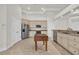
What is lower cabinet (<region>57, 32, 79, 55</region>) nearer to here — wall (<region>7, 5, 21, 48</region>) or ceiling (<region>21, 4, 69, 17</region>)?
ceiling (<region>21, 4, 69, 17</region>)

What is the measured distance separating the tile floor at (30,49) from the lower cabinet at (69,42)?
14 centimetres

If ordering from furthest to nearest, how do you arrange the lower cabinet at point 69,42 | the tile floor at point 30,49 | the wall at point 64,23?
the wall at point 64,23 < the lower cabinet at point 69,42 < the tile floor at point 30,49

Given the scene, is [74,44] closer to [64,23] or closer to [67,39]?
[67,39]

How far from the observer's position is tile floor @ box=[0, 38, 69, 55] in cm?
248

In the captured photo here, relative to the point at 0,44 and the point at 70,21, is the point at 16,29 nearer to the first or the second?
the point at 0,44

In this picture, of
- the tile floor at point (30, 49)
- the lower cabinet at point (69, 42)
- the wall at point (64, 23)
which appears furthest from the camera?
the wall at point (64, 23)

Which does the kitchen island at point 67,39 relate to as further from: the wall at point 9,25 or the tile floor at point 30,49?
the wall at point 9,25

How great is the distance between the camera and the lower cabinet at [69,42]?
2635 mm

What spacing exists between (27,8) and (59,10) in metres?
0.69

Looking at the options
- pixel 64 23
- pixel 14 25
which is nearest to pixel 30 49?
pixel 14 25

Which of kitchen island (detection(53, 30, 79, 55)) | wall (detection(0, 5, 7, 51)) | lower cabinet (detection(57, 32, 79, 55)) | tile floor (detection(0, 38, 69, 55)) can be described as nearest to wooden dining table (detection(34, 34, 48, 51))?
tile floor (detection(0, 38, 69, 55))

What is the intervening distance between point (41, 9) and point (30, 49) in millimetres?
857

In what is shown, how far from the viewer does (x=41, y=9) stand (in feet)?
8.68

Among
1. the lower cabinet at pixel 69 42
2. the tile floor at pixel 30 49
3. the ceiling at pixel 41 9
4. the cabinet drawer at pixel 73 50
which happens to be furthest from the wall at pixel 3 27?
the cabinet drawer at pixel 73 50
